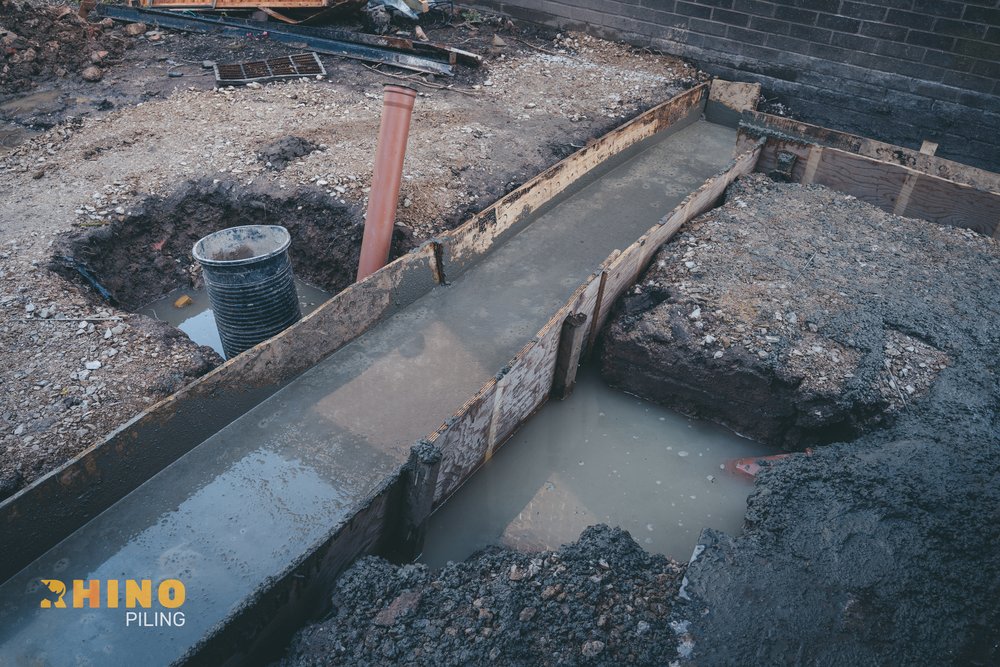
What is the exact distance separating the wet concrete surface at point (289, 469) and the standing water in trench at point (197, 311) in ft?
4.98

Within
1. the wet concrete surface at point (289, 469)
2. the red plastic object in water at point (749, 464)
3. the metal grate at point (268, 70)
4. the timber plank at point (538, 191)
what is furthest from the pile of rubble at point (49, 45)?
the red plastic object in water at point (749, 464)

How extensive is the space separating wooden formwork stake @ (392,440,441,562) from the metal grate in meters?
6.44

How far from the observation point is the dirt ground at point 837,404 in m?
2.68

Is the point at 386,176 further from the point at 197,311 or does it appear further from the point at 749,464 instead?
the point at 749,464

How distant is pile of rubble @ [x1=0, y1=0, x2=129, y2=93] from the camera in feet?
25.6

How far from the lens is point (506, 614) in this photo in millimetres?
2715

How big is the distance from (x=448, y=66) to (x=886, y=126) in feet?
18.0

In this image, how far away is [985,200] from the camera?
17.4 ft

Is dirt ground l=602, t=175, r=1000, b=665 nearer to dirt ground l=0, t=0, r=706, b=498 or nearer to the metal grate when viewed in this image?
dirt ground l=0, t=0, r=706, b=498

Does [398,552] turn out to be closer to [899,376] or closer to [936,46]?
[899,376]

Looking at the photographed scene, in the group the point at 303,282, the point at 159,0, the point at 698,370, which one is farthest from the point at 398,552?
the point at 159,0

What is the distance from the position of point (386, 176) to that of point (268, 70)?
14.4 ft

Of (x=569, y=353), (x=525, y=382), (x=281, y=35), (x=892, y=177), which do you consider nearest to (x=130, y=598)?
(x=525, y=382)

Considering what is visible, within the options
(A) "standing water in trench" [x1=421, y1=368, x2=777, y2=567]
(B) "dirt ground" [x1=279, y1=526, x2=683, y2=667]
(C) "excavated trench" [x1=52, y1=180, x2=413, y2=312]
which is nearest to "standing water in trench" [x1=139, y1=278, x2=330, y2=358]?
(C) "excavated trench" [x1=52, y1=180, x2=413, y2=312]
